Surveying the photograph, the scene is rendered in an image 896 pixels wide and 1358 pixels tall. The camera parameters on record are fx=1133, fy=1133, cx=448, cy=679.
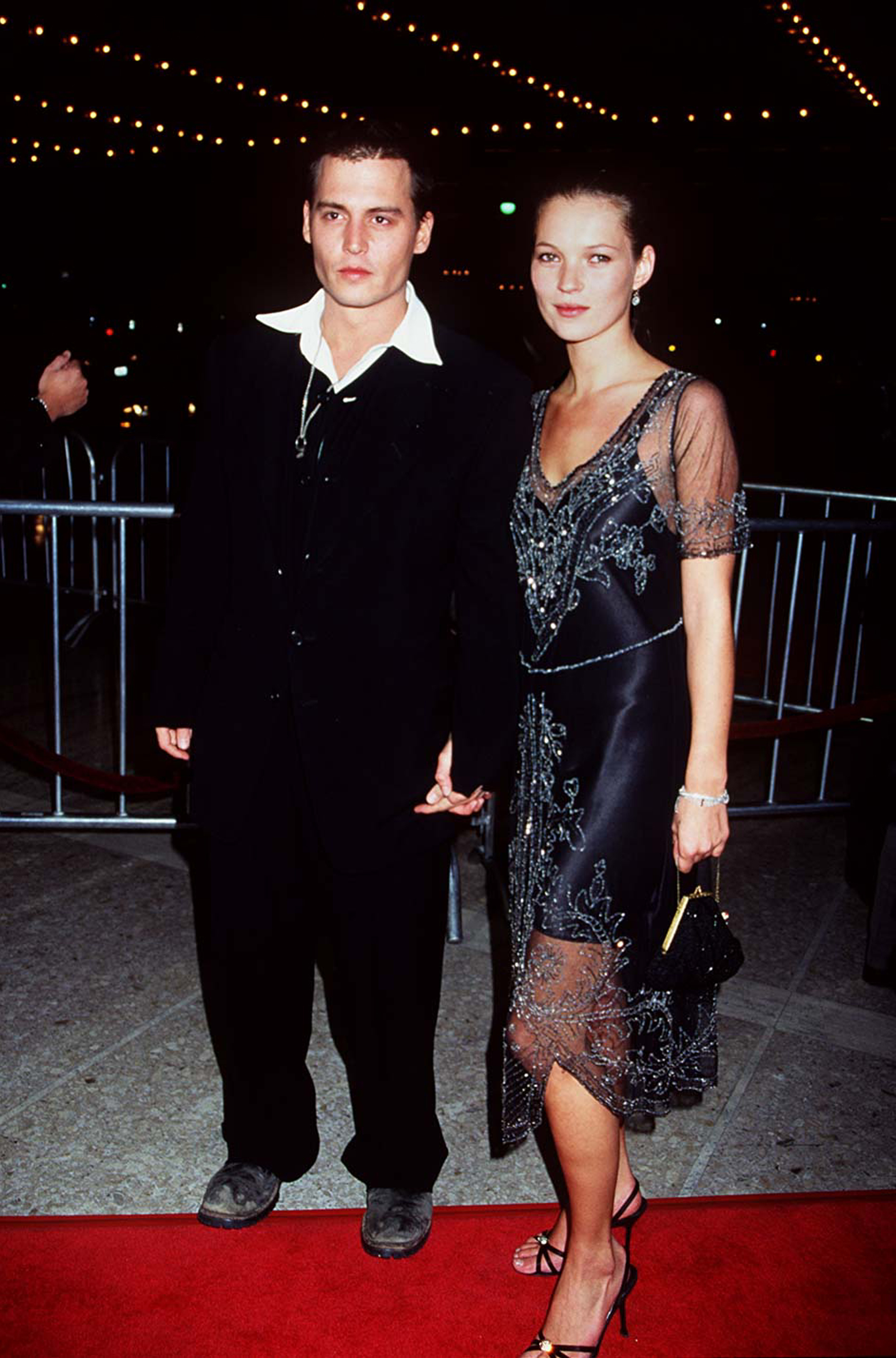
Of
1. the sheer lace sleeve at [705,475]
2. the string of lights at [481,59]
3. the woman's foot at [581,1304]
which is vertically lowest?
the woman's foot at [581,1304]

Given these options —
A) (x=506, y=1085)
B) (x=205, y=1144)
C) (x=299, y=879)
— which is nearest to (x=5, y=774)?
(x=205, y=1144)

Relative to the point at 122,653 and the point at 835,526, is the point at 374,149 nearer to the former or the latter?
the point at 122,653

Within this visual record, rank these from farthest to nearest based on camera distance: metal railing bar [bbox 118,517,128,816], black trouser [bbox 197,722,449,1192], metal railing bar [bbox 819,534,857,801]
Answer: metal railing bar [bbox 819,534,857,801] < metal railing bar [bbox 118,517,128,816] < black trouser [bbox 197,722,449,1192]

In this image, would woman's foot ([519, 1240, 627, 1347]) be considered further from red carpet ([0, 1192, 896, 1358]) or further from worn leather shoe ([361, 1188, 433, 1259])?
worn leather shoe ([361, 1188, 433, 1259])

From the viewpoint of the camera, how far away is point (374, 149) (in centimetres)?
225

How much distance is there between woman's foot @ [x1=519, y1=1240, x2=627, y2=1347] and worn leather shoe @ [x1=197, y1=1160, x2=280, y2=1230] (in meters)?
0.74

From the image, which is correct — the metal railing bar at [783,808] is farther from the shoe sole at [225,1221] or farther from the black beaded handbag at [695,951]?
the shoe sole at [225,1221]

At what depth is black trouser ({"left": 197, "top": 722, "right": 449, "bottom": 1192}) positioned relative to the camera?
97.5 inches

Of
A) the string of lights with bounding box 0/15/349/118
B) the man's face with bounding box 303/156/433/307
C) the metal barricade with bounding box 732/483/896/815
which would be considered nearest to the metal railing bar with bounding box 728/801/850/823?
the metal barricade with bounding box 732/483/896/815

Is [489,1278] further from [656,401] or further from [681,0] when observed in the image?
[681,0]

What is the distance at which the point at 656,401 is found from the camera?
2170 mm

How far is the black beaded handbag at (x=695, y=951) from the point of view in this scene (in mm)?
2234

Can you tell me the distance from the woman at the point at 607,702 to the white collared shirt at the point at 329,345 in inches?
10.0

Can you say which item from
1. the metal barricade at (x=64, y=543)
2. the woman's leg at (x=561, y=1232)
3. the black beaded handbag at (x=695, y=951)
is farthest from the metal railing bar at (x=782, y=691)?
the metal barricade at (x=64, y=543)
